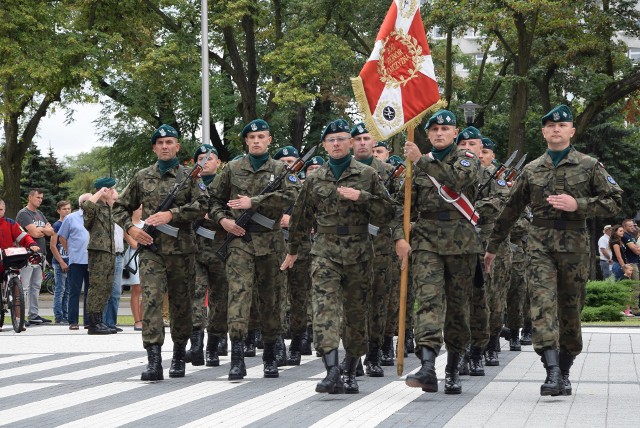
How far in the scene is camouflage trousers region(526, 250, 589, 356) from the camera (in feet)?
31.4

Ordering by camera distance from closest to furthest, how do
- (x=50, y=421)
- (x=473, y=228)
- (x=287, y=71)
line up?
(x=50, y=421)
(x=473, y=228)
(x=287, y=71)

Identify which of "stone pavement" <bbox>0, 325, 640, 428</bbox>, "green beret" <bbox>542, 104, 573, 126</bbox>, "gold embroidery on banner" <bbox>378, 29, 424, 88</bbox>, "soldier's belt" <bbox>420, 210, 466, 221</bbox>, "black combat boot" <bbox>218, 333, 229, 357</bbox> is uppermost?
"gold embroidery on banner" <bbox>378, 29, 424, 88</bbox>

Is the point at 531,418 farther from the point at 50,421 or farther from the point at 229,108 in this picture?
the point at 229,108

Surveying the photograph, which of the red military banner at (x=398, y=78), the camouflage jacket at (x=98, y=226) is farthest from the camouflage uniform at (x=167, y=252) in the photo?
the camouflage jacket at (x=98, y=226)

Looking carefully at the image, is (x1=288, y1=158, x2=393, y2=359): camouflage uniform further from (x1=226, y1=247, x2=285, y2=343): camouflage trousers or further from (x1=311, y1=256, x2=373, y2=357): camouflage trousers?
(x1=226, y1=247, x2=285, y2=343): camouflage trousers

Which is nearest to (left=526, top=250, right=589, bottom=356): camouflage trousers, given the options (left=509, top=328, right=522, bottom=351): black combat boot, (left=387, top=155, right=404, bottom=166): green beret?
(left=387, top=155, right=404, bottom=166): green beret

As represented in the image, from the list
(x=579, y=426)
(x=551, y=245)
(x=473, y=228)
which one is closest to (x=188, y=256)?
(x=473, y=228)

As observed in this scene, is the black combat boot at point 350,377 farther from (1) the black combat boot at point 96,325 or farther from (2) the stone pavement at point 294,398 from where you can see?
(1) the black combat boot at point 96,325

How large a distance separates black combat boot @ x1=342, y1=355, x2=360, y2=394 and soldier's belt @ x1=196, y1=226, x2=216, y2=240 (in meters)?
3.11

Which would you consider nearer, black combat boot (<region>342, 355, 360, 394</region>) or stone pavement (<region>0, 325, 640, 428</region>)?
stone pavement (<region>0, 325, 640, 428</region>)

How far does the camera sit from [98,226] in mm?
18047

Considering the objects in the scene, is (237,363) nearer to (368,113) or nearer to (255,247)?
(255,247)

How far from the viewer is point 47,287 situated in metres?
36.8

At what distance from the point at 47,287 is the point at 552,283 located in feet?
95.0
